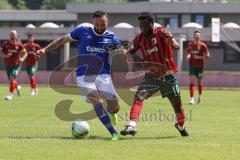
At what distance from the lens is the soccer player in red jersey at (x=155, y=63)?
12500 millimetres

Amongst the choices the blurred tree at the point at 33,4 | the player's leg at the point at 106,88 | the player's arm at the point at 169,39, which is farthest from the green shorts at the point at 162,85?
the blurred tree at the point at 33,4

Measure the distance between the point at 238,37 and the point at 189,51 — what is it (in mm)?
37692

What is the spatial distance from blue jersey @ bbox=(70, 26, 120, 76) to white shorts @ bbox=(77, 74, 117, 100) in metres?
0.10

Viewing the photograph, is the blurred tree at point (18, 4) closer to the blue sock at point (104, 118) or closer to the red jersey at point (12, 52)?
the red jersey at point (12, 52)

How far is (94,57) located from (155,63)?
1121 millimetres

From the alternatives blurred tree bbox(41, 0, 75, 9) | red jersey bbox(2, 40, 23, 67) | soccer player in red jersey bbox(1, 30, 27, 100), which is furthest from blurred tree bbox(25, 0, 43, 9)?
soccer player in red jersey bbox(1, 30, 27, 100)

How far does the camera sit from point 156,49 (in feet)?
42.0

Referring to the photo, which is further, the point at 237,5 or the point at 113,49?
the point at 237,5

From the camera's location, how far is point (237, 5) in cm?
6862

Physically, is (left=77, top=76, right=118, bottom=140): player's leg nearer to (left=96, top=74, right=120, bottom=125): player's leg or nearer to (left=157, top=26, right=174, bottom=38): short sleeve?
(left=96, top=74, right=120, bottom=125): player's leg

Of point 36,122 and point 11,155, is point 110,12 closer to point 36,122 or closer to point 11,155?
point 36,122

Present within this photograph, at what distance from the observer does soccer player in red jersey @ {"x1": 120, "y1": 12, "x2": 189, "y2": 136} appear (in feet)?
41.0

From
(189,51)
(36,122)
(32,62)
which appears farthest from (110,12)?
(36,122)

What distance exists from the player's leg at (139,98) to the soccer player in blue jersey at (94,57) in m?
0.46
